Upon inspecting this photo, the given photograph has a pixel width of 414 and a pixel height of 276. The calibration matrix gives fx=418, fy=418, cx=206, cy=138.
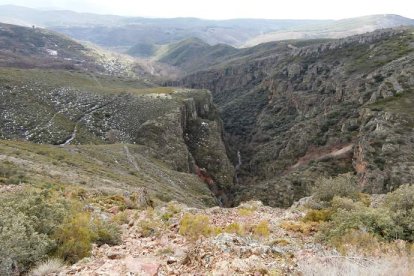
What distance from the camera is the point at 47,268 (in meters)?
8.97

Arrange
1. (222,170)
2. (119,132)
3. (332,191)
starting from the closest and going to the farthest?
(332,191), (119,132), (222,170)

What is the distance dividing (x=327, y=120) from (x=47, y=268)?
78.2 meters

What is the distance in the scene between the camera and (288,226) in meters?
15.1

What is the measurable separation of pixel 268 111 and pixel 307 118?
23154 millimetres

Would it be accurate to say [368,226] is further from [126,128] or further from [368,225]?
[126,128]

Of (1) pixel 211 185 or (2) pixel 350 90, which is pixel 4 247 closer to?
(1) pixel 211 185

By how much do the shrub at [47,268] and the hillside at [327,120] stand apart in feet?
142

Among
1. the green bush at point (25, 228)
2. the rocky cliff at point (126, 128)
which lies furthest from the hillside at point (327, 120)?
the green bush at point (25, 228)

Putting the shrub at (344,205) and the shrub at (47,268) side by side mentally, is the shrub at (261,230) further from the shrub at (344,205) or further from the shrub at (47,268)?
the shrub at (47,268)

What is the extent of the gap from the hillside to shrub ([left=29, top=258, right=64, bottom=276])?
4336 cm

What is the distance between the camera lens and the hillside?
186ft

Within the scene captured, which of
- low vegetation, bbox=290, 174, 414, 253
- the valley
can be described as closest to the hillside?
the valley

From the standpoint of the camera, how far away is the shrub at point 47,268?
348 inches

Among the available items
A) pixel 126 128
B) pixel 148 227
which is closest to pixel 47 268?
pixel 148 227
